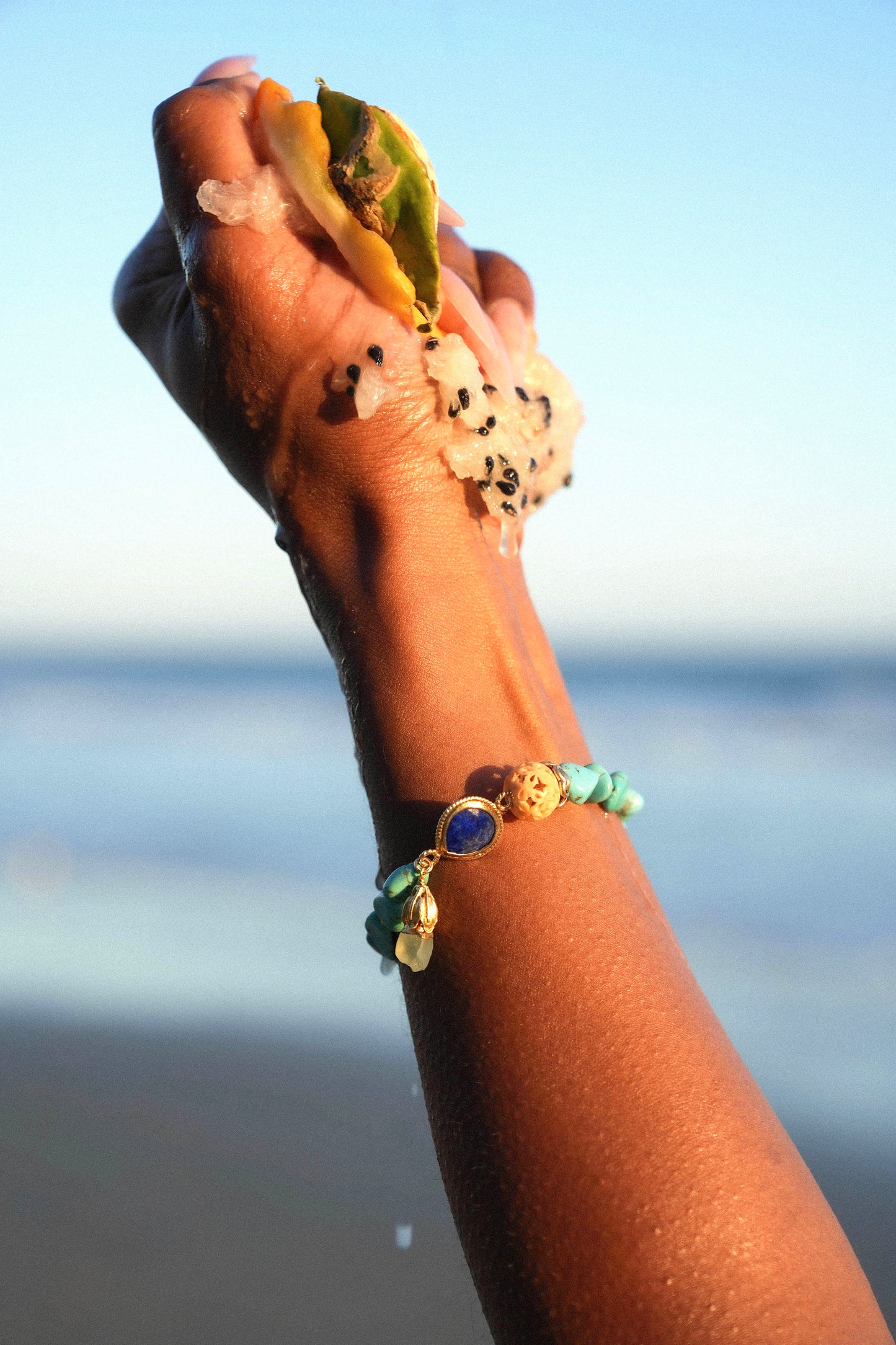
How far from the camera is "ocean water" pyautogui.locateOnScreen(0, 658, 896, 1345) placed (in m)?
3.15

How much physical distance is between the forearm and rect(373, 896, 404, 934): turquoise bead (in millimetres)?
53

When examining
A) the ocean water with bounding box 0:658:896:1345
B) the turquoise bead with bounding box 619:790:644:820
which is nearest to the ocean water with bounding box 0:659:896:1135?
the ocean water with bounding box 0:658:896:1345

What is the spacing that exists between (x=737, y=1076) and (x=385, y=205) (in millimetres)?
1171

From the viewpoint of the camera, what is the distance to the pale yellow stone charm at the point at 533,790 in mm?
1112

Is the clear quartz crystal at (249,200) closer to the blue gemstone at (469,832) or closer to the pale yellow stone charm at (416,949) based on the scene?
the blue gemstone at (469,832)

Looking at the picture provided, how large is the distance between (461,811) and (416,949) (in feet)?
0.51

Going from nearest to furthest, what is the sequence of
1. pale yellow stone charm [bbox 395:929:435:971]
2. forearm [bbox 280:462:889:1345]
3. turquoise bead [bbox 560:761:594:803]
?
forearm [bbox 280:462:889:1345]
pale yellow stone charm [bbox 395:929:435:971]
turquoise bead [bbox 560:761:594:803]

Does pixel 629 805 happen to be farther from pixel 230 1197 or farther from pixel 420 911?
pixel 230 1197

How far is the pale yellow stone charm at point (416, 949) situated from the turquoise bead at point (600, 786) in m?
0.28

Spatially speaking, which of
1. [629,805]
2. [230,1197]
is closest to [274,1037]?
[230,1197]

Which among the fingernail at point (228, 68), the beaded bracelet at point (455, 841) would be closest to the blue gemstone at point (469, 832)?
the beaded bracelet at point (455, 841)

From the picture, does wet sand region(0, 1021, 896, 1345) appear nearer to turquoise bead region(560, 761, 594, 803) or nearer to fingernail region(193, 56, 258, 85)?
turquoise bead region(560, 761, 594, 803)

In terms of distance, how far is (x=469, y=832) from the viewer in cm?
108

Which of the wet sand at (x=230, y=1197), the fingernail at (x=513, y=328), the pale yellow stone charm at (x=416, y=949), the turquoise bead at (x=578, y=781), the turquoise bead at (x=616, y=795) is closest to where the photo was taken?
the pale yellow stone charm at (x=416, y=949)
